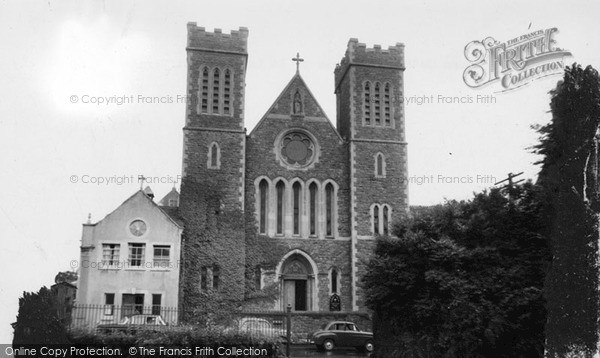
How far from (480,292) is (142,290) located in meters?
16.7

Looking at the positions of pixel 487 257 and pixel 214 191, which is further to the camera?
pixel 214 191

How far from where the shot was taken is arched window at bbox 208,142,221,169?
35094 mm

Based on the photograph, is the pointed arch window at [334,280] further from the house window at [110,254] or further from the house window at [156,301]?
the house window at [110,254]

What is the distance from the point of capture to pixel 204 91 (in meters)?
36.4

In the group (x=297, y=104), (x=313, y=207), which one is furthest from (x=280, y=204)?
(x=297, y=104)

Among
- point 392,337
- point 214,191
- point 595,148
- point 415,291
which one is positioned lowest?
point 392,337

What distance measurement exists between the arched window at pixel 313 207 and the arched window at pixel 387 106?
5480 millimetres

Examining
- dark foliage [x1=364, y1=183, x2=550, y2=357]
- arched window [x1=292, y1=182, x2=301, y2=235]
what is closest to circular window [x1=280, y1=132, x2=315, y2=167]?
arched window [x1=292, y1=182, x2=301, y2=235]

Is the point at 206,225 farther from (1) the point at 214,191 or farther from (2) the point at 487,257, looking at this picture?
(2) the point at 487,257

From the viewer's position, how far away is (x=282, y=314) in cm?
3014

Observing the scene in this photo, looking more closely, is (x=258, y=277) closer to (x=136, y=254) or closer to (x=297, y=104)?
(x=136, y=254)

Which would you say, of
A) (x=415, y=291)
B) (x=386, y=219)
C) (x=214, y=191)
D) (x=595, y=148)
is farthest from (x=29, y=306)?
(x=386, y=219)

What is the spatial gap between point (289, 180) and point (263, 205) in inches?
74.5

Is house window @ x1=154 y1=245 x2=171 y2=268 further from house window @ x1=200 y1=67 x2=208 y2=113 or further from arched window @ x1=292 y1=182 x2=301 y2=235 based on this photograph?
house window @ x1=200 y1=67 x2=208 y2=113
